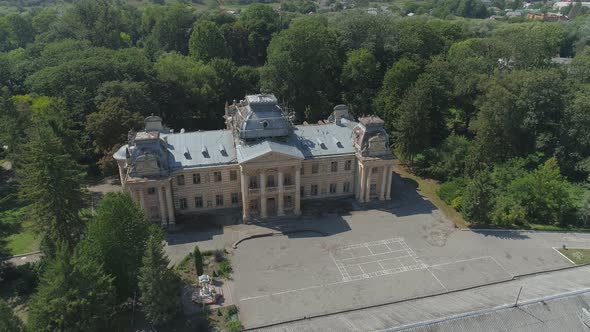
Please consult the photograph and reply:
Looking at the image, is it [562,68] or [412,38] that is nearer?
[562,68]

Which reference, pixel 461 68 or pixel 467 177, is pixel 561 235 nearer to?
pixel 467 177

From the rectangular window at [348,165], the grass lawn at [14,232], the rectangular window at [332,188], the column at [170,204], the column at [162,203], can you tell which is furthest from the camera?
the rectangular window at [332,188]

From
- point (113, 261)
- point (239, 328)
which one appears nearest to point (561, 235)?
point (239, 328)

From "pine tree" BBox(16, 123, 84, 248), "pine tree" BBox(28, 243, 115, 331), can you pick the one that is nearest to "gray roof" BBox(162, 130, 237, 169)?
"pine tree" BBox(16, 123, 84, 248)

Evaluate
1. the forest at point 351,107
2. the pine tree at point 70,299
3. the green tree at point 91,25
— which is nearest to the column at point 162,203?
the forest at point 351,107

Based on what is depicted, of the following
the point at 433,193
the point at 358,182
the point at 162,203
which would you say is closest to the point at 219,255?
the point at 162,203

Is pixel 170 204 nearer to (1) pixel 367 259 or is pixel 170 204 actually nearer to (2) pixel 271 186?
(2) pixel 271 186

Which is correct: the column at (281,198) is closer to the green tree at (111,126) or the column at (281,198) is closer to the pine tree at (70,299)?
the green tree at (111,126)
